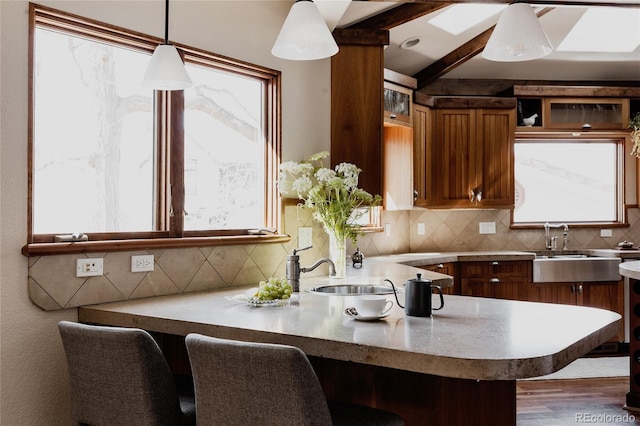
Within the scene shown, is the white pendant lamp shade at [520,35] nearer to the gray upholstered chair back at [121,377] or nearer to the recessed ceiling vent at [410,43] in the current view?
the gray upholstered chair back at [121,377]

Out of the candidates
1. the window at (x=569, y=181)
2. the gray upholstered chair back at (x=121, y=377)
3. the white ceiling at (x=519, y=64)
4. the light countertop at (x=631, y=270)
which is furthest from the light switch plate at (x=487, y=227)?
the gray upholstered chair back at (x=121, y=377)

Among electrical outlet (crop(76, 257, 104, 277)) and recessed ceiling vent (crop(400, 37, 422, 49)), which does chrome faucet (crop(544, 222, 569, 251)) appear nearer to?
recessed ceiling vent (crop(400, 37, 422, 49))

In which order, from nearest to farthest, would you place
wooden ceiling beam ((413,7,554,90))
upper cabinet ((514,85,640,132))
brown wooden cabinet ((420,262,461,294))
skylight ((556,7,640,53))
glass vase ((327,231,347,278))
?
glass vase ((327,231,347,278)) → brown wooden cabinet ((420,262,461,294)) → wooden ceiling beam ((413,7,554,90)) → skylight ((556,7,640,53)) → upper cabinet ((514,85,640,132))

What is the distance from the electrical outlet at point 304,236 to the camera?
12.6 ft

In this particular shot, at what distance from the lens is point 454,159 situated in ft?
18.5

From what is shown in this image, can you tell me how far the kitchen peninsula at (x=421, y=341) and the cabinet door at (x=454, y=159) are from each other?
2994mm

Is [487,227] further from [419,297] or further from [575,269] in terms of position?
[419,297]

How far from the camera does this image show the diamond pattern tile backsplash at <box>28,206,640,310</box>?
2.58m

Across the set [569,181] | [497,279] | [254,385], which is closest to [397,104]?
[497,279]

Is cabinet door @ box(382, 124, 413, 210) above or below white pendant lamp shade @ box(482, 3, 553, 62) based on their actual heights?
below

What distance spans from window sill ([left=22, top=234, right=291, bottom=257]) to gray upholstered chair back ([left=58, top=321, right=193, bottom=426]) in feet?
1.52

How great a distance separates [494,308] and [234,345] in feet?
3.81

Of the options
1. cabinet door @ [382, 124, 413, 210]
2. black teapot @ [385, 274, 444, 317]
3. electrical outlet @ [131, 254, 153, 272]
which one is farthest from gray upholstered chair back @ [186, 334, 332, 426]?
cabinet door @ [382, 124, 413, 210]

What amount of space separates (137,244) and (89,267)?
0.84 feet
